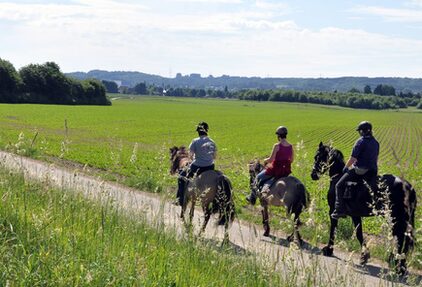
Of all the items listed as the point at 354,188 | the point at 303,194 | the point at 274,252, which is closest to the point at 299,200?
the point at 303,194

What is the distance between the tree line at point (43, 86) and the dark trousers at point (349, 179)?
9085cm

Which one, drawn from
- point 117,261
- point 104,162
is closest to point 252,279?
point 117,261

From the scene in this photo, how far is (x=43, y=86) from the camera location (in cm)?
10150

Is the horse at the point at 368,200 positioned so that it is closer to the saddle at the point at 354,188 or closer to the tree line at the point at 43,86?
the saddle at the point at 354,188

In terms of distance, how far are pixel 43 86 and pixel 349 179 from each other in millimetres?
98766

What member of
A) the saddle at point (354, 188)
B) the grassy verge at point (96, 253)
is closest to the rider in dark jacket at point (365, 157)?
the saddle at point (354, 188)

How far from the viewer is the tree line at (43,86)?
93.8 meters

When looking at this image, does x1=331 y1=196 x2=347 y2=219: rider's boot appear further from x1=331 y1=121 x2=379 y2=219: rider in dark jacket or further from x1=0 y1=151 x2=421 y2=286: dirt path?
x1=0 y1=151 x2=421 y2=286: dirt path

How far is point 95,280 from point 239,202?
1176cm

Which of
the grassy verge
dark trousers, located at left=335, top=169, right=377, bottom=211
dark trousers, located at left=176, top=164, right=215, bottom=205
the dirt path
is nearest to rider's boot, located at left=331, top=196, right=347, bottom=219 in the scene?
dark trousers, located at left=335, top=169, right=377, bottom=211

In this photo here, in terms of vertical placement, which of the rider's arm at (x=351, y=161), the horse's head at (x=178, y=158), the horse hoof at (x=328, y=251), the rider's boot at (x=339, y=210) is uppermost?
the rider's arm at (x=351, y=161)

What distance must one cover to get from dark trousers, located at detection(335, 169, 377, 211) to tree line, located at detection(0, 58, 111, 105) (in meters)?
90.8

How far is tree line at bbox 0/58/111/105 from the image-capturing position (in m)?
93.8

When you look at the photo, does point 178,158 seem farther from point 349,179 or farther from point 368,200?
point 368,200
